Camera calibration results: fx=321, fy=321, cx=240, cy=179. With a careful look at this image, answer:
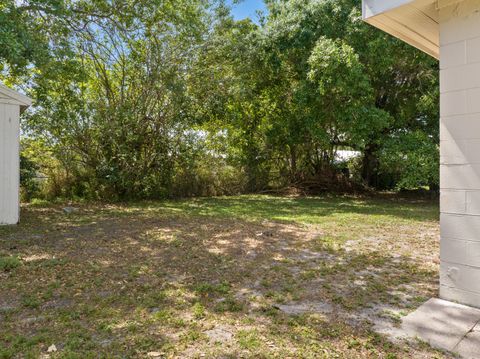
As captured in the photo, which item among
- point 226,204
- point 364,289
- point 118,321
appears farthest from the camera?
point 226,204

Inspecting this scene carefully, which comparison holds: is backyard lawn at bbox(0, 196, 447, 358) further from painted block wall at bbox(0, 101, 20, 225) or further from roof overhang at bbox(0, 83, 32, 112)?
roof overhang at bbox(0, 83, 32, 112)

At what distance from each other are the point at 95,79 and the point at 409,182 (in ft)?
28.7

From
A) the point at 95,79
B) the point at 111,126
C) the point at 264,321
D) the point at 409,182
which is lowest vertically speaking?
the point at 264,321

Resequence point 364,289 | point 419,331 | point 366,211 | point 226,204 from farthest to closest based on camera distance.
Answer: point 226,204 < point 366,211 < point 364,289 < point 419,331

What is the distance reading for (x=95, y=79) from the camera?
882 centimetres

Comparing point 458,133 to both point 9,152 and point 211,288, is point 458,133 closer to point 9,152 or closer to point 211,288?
point 211,288

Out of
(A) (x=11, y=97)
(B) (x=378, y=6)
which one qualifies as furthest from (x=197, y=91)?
(B) (x=378, y=6)

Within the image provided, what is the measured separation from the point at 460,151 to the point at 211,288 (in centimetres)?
231

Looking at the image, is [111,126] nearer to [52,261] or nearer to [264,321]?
[52,261]

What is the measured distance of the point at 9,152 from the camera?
5.55m

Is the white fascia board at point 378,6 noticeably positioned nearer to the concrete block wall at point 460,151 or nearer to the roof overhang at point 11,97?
the concrete block wall at point 460,151

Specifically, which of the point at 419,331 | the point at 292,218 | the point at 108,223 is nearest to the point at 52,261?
the point at 108,223

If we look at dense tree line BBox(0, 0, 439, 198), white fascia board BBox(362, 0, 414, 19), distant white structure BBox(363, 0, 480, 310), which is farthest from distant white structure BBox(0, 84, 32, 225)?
distant white structure BBox(363, 0, 480, 310)

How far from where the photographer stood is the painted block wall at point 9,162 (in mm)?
5496
